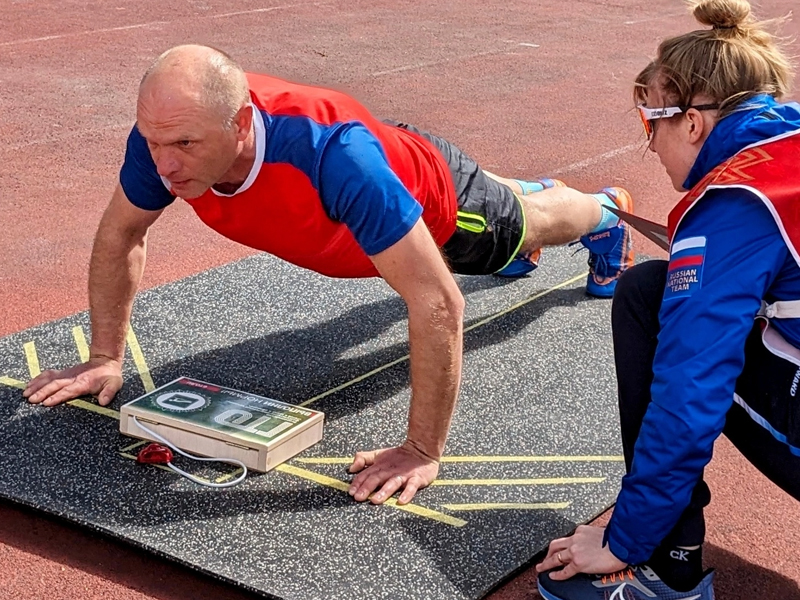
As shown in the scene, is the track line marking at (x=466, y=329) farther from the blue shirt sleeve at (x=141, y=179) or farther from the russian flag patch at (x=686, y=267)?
the russian flag patch at (x=686, y=267)

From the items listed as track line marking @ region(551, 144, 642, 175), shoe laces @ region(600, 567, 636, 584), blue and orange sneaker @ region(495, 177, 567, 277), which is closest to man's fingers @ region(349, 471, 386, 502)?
shoe laces @ region(600, 567, 636, 584)

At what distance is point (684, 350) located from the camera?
2400mm

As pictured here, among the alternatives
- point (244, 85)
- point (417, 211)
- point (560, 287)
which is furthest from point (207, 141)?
point (560, 287)

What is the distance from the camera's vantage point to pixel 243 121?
3.16 metres

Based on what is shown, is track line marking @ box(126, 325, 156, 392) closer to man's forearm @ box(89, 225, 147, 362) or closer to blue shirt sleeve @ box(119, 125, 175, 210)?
man's forearm @ box(89, 225, 147, 362)

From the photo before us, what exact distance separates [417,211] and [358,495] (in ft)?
2.64

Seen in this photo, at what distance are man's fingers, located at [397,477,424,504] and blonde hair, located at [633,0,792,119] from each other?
4.08ft

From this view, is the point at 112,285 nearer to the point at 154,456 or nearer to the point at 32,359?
the point at 32,359

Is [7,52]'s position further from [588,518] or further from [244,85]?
[588,518]

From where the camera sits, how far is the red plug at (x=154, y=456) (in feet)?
10.8

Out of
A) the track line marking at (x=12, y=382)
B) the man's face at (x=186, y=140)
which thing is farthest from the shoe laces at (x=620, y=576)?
the track line marking at (x=12, y=382)

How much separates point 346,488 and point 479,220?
119 cm

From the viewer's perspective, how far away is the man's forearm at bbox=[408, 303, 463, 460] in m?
3.12

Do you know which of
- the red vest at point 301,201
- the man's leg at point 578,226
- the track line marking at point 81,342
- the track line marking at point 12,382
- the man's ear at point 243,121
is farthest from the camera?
the man's leg at point 578,226
